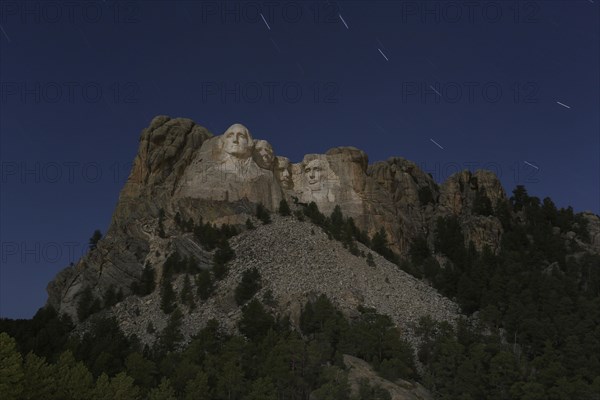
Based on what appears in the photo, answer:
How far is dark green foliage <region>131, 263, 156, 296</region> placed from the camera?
9406cm

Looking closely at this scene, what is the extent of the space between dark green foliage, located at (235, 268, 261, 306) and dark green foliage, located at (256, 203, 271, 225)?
17.5m

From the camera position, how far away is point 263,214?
10844 cm

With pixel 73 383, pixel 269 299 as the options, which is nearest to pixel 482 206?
pixel 269 299

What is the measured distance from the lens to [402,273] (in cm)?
10462

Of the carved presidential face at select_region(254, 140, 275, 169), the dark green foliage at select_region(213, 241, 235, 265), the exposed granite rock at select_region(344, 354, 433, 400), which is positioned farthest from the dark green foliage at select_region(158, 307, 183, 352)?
the carved presidential face at select_region(254, 140, 275, 169)

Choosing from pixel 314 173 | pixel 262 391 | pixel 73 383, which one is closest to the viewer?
pixel 73 383

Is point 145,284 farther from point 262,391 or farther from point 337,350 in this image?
point 262,391

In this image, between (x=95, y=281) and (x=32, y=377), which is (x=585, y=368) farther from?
(x=95, y=281)

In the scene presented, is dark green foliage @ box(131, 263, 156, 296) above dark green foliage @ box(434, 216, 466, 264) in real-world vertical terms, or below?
below

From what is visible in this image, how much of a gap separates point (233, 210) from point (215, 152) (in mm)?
12745

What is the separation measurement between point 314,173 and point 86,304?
5178cm

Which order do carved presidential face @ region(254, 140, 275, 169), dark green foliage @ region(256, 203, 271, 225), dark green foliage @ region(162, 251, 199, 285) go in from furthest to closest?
carved presidential face @ region(254, 140, 275, 169), dark green foliage @ region(256, 203, 271, 225), dark green foliage @ region(162, 251, 199, 285)

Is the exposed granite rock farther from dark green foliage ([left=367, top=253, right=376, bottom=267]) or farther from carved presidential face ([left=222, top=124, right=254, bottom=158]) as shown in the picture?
carved presidential face ([left=222, top=124, right=254, bottom=158])

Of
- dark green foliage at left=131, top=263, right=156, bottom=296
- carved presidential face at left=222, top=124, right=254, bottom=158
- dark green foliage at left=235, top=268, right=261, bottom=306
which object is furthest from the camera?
carved presidential face at left=222, top=124, right=254, bottom=158
